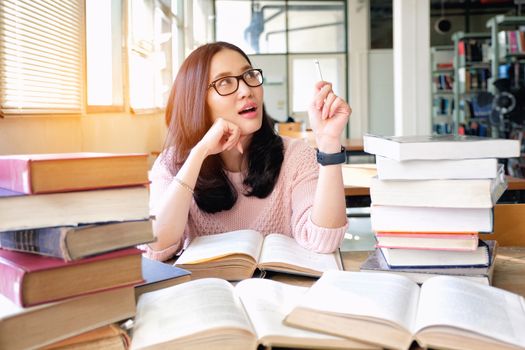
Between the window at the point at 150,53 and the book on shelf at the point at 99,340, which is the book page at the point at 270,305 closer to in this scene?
the book on shelf at the point at 99,340

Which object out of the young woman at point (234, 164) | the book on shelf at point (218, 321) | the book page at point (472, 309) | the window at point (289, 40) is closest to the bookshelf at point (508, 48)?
the window at point (289, 40)

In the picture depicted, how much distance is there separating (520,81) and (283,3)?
18.8ft

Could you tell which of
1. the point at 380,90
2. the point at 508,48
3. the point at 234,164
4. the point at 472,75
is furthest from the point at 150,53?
the point at 380,90

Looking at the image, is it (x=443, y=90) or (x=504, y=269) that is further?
(x=443, y=90)

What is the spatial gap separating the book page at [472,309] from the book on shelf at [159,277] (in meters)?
0.38

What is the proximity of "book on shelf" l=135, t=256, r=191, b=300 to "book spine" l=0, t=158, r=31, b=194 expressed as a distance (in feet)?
0.78

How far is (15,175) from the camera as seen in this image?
813 mm

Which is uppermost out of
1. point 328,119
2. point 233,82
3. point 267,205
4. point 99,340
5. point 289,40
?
point 289,40

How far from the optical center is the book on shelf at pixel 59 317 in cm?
76

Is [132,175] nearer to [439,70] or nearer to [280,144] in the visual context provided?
[280,144]

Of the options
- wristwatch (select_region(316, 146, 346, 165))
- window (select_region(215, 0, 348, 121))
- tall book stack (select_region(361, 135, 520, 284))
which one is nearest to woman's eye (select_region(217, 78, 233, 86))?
wristwatch (select_region(316, 146, 346, 165))

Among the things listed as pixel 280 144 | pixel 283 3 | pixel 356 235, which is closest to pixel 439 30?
pixel 283 3

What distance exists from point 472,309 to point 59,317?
0.53m

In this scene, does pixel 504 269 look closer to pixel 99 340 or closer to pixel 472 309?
pixel 472 309
